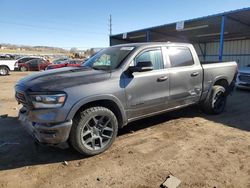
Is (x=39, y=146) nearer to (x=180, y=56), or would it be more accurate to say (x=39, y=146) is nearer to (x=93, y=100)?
(x=93, y=100)

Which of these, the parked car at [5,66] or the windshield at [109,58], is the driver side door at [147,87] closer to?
the windshield at [109,58]

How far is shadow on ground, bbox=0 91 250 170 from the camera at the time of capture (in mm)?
4047

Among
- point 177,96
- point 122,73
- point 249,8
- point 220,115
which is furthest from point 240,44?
point 122,73

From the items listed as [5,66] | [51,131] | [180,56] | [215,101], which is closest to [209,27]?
[215,101]

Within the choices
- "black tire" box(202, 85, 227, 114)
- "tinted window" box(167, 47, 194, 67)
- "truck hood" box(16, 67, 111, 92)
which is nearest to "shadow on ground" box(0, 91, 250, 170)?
"black tire" box(202, 85, 227, 114)

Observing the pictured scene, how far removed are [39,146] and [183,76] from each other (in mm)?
3350

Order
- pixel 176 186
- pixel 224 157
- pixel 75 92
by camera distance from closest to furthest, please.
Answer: pixel 176 186
pixel 75 92
pixel 224 157

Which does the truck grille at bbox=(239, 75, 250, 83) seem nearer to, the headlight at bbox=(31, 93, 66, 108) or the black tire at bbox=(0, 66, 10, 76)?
the headlight at bbox=(31, 93, 66, 108)

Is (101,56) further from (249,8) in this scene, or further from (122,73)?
(249,8)

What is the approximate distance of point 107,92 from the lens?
13.4 ft

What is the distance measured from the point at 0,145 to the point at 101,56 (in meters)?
2.68

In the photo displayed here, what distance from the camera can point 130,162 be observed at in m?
3.91

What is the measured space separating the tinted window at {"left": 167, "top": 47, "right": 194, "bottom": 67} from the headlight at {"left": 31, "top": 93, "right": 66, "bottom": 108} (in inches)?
105

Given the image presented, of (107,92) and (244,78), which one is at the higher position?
(107,92)
